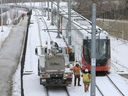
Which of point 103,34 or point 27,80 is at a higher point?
point 103,34

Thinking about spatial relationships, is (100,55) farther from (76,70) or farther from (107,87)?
(76,70)

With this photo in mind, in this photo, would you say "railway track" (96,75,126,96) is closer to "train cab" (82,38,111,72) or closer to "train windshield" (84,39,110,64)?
"train cab" (82,38,111,72)

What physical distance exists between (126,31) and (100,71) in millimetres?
34160

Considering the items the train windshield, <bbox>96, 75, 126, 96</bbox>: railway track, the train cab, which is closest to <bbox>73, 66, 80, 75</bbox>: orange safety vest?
<bbox>96, 75, 126, 96</bbox>: railway track

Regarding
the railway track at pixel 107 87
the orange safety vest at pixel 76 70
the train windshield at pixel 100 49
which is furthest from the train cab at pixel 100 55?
the orange safety vest at pixel 76 70

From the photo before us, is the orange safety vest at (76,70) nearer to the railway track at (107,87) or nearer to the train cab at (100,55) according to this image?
the railway track at (107,87)

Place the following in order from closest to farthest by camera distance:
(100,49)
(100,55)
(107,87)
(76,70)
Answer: (76,70), (107,87), (100,55), (100,49)

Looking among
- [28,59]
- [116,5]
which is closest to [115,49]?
[28,59]

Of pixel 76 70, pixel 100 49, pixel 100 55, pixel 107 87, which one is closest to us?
pixel 76 70

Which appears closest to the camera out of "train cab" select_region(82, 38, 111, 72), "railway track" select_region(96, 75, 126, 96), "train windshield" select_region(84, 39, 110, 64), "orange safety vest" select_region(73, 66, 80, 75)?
"railway track" select_region(96, 75, 126, 96)

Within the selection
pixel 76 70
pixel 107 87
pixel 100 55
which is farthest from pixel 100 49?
pixel 76 70

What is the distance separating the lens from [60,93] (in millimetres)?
29047

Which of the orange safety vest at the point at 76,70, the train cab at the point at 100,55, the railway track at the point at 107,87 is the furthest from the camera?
the train cab at the point at 100,55

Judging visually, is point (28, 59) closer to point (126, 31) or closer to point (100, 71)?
point (100, 71)
